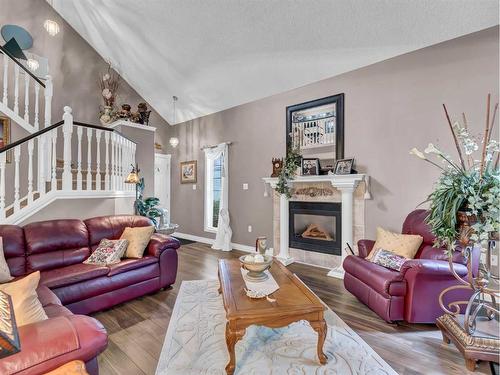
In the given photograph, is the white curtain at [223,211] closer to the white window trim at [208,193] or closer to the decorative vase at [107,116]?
the white window trim at [208,193]

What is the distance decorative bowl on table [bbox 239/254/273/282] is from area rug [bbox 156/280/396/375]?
49cm

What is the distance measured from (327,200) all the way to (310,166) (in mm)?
628

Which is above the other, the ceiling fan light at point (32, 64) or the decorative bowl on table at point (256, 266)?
the ceiling fan light at point (32, 64)

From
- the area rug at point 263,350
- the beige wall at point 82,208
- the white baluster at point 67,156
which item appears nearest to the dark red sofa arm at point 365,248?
the area rug at point 263,350

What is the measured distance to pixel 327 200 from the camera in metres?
4.22

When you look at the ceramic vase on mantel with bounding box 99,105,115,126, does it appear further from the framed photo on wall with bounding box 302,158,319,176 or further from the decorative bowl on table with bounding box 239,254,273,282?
the decorative bowl on table with bounding box 239,254,273,282

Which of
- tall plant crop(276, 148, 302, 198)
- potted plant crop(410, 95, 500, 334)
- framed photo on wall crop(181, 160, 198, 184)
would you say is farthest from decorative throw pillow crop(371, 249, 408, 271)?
framed photo on wall crop(181, 160, 198, 184)

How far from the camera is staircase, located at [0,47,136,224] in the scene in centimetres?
314

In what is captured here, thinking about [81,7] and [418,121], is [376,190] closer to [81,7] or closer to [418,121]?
[418,121]

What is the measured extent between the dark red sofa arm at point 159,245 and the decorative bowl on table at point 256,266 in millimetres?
1386

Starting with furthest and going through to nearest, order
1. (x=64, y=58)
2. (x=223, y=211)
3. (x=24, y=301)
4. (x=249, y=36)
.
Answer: (x=223, y=211) → (x=64, y=58) → (x=249, y=36) → (x=24, y=301)

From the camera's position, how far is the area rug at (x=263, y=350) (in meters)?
1.82

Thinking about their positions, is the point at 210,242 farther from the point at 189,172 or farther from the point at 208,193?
the point at 189,172

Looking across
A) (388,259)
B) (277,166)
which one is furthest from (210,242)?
(388,259)
